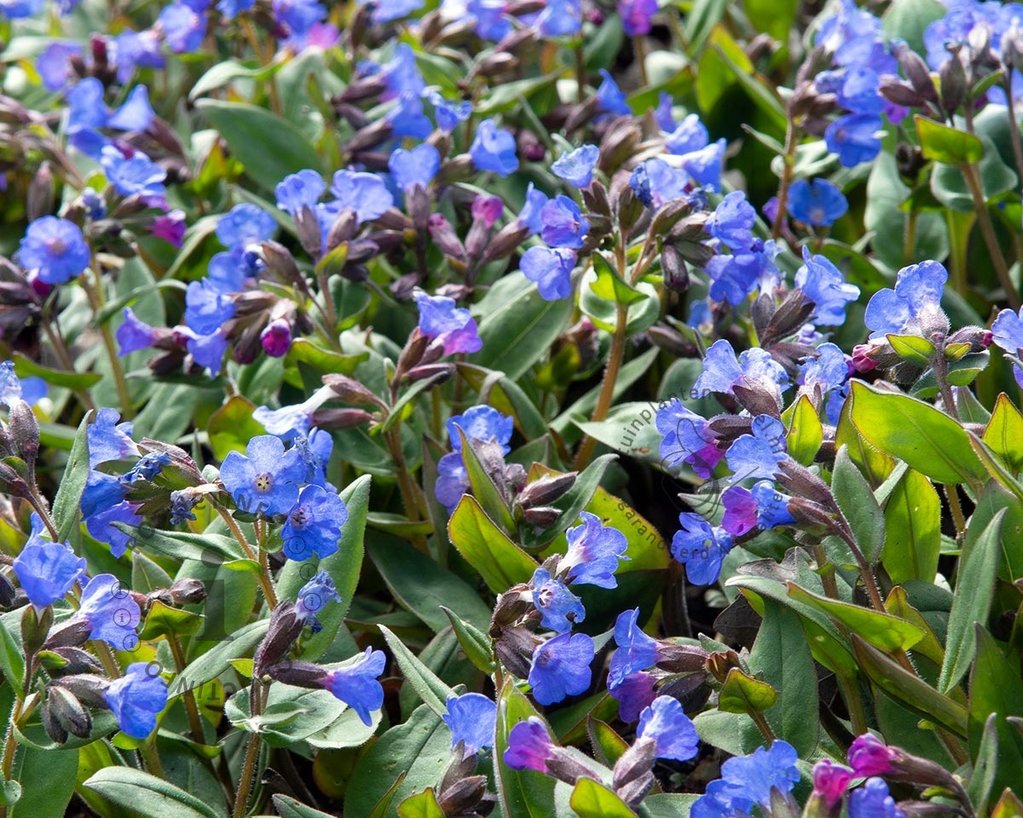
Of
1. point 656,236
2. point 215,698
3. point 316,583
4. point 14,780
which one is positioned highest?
point 656,236

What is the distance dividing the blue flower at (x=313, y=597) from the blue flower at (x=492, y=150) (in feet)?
3.79

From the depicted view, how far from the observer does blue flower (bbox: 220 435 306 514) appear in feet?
5.52

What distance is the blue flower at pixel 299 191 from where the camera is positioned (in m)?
2.37

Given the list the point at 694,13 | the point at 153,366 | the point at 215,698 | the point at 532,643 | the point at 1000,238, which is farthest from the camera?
the point at 694,13

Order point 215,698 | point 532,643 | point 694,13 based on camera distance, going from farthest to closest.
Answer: point 694,13 < point 215,698 < point 532,643

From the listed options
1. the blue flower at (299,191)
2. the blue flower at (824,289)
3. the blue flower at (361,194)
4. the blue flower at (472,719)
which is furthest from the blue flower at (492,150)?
the blue flower at (472,719)

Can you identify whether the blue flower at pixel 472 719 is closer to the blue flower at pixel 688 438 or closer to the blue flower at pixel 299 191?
the blue flower at pixel 688 438

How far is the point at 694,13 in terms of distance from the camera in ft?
11.7

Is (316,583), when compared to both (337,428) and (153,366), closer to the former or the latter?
(337,428)

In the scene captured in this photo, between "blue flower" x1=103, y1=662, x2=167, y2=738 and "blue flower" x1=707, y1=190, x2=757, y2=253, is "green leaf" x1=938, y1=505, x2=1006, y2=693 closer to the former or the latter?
"blue flower" x1=707, y1=190, x2=757, y2=253

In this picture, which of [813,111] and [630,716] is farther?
[813,111]

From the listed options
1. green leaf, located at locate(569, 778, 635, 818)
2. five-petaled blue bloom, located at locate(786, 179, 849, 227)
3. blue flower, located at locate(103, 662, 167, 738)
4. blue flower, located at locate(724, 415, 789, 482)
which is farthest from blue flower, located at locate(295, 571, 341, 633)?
five-petaled blue bloom, located at locate(786, 179, 849, 227)

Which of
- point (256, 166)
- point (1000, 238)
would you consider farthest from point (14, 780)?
point (1000, 238)

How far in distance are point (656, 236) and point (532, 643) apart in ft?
2.63
